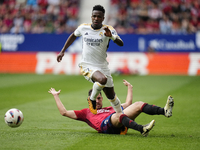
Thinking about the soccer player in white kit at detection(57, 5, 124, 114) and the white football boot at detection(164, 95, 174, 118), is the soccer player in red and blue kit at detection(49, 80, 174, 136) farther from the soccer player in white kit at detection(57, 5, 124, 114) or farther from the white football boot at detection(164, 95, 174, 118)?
the soccer player in white kit at detection(57, 5, 124, 114)

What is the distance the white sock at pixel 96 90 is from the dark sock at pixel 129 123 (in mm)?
649

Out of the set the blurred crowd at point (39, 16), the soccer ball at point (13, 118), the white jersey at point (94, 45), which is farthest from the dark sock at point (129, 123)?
the blurred crowd at point (39, 16)

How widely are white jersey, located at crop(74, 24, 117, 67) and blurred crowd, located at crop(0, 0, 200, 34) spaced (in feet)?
53.6

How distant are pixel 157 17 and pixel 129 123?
63.1ft

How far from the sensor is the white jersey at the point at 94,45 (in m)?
6.70

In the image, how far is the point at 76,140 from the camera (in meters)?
6.05

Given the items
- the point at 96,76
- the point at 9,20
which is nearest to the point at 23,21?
the point at 9,20

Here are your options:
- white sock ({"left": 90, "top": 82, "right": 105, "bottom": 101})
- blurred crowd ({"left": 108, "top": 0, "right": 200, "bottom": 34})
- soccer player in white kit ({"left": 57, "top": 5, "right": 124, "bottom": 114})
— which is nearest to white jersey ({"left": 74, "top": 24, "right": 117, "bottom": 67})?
soccer player in white kit ({"left": 57, "top": 5, "right": 124, "bottom": 114})

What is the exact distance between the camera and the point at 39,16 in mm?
26734

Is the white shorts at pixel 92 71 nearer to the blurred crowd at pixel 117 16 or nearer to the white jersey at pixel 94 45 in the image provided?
the white jersey at pixel 94 45

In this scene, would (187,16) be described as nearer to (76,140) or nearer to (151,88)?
(151,88)

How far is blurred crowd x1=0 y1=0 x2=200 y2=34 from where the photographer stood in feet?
76.9

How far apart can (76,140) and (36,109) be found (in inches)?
163

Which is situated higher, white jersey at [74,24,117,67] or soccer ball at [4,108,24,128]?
white jersey at [74,24,117,67]
